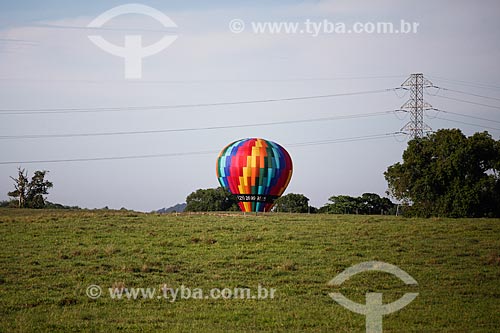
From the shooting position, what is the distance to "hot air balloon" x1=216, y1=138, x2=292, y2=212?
206 ft

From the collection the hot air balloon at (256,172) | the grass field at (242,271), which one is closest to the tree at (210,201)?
the hot air balloon at (256,172)

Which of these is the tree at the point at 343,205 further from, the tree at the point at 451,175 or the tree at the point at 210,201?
the tree at the point at 451,175

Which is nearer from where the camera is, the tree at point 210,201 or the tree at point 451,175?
the tree at point 451,175

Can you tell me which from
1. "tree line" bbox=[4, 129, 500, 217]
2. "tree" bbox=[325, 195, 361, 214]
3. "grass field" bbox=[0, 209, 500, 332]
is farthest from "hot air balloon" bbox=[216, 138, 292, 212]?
"tree" bbox=[325, 195, 361, 214]

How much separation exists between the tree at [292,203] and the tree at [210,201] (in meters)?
6.85

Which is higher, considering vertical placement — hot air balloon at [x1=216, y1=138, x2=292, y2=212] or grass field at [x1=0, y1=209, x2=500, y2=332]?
hot air balloon at [x1=216, y1=138, x2=292, y2=212]

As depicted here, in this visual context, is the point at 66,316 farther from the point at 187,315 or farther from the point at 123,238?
the point at 123,238

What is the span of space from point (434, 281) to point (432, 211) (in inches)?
1651

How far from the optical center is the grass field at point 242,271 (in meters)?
18.5

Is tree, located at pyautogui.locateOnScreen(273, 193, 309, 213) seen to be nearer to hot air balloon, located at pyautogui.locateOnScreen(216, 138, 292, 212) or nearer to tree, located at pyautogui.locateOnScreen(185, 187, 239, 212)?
→ tree, located at pyautogui.locateOnScreen(185, 187, 239, 212)

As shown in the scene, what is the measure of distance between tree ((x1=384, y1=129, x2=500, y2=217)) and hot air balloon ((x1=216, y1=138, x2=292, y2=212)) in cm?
1198

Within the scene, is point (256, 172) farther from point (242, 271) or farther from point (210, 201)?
point (210, 201)

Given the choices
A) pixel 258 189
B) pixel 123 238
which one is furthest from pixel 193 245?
pixel 258 189

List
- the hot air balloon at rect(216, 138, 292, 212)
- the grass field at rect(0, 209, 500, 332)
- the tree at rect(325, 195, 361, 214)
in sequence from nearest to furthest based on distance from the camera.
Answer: the grass field at rect(0, 209, 500, 332) → the hot air balloon at rect(216, 138, 292, 212) → the tree at rect(325, 195, 361, 214)
